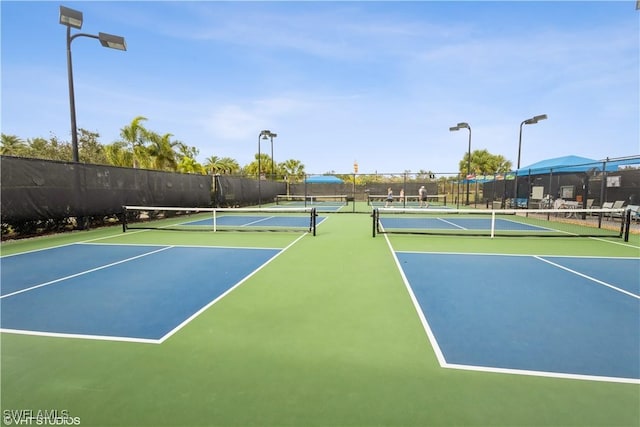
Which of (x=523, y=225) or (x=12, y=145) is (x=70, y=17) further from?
(x=12, y=145)

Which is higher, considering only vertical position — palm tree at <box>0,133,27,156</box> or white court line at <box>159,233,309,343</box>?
palm tree at <box>0,133,27,156</box>

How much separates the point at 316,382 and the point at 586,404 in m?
2.10

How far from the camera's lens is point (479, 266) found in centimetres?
661

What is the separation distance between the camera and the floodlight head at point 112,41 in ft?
33.8

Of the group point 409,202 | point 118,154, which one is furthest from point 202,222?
point 409,202

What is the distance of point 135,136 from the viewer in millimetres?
25422

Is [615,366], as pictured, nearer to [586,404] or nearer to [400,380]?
[586,404]

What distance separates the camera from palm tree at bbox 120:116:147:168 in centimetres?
2517

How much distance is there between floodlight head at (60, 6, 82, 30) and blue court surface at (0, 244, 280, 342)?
721cm

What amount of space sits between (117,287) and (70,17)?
9891 mm

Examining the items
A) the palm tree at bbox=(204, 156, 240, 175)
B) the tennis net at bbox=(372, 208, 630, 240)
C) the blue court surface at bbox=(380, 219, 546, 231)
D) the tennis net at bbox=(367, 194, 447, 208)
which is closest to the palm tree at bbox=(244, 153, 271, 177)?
the palm tree at bbox=(204, 156, 240, 175)

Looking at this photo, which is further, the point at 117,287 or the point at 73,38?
the point at 73,38

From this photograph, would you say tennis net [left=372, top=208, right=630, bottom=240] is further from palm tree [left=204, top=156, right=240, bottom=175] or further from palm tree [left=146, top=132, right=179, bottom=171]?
palm tree [left=204, top=156, right=240, bottom=175]

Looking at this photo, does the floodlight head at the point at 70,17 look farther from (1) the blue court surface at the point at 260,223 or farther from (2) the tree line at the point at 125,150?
(2) the tree line at the point at 125,150
